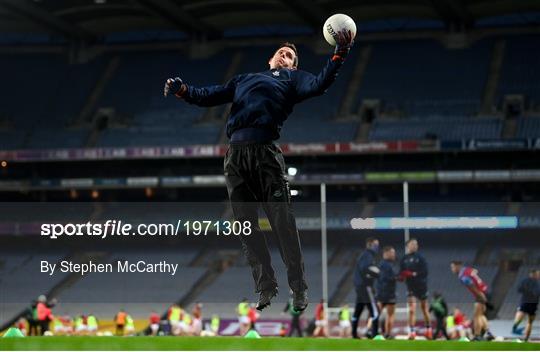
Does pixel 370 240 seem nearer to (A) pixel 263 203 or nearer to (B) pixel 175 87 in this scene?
(A) pixel 263 203

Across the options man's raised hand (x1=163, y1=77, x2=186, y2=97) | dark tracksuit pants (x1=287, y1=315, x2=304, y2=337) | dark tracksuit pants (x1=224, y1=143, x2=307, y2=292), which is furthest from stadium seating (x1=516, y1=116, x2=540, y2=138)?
man's raised hand (x1=163, y1=77, x2=186, y2=97)

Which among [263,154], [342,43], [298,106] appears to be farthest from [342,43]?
[298,106]

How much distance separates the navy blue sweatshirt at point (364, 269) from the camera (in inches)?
419

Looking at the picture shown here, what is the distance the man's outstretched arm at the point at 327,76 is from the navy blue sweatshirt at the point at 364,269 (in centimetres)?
244

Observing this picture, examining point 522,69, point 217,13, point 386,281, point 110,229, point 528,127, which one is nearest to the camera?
Result: point 110,229

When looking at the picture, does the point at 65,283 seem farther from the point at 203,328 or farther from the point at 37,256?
the point at 203,328

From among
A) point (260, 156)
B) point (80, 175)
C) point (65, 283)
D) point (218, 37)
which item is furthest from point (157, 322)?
point (218, 37)

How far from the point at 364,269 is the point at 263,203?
2.69 meters

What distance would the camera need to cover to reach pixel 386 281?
38.8 ft

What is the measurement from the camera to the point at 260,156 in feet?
28.4

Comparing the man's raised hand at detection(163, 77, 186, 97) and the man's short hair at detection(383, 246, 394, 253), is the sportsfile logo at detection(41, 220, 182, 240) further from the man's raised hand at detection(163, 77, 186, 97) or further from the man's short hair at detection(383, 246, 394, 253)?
the man's short hair at detection(383, 246, 394, 253)

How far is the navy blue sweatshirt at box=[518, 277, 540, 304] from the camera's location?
431 inches

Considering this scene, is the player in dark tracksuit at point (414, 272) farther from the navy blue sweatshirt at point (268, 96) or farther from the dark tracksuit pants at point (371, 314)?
the navy blue sweatshirt at point (268, 96)

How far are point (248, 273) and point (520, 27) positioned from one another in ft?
123
